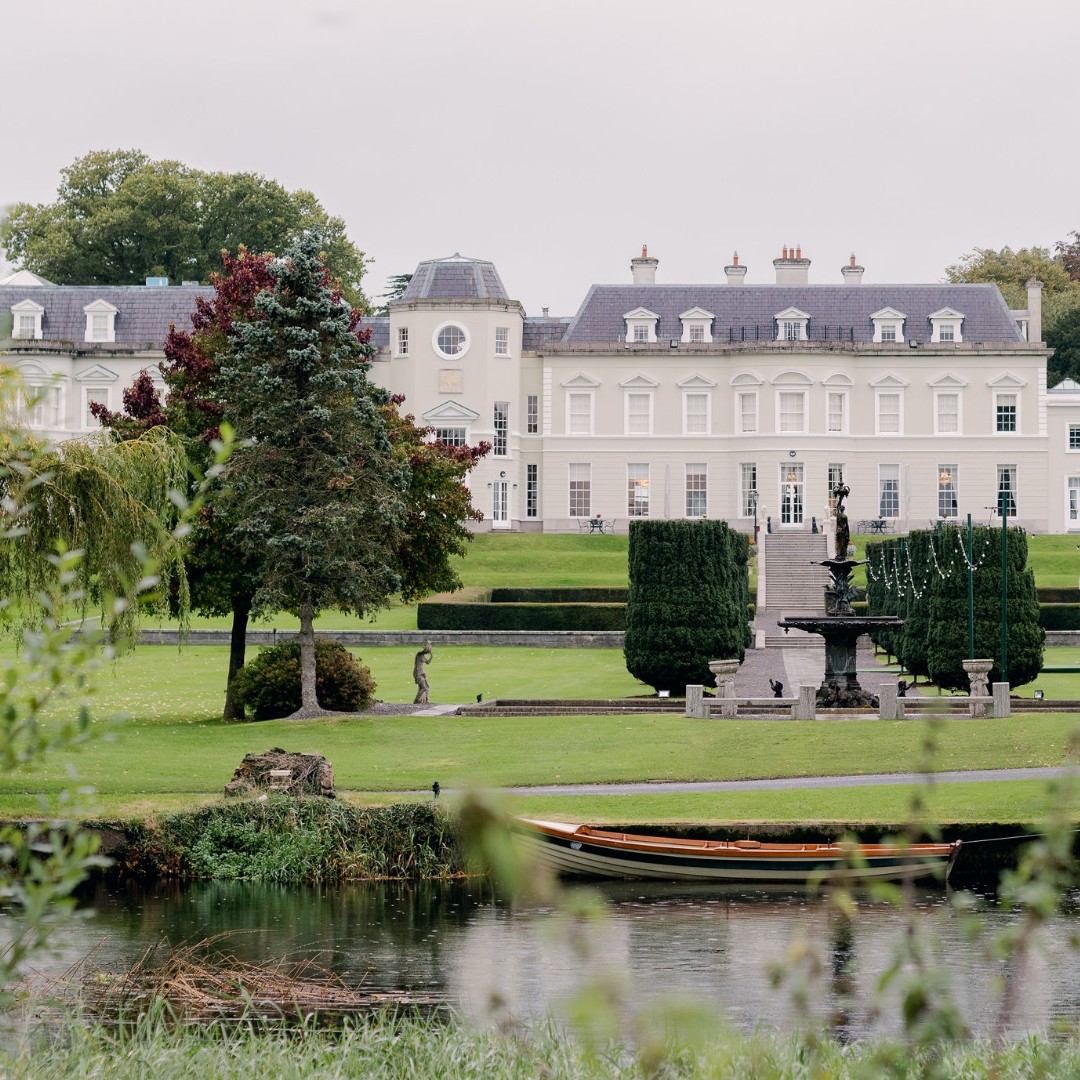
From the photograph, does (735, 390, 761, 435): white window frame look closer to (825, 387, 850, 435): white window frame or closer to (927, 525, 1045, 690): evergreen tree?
(825, 387, 850, 435): white window frame

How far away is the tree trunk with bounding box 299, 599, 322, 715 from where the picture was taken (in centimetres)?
2939

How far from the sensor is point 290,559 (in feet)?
95.9

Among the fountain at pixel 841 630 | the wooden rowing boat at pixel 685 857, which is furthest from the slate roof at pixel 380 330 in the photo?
the wooden rowing boat at pixel 685 857

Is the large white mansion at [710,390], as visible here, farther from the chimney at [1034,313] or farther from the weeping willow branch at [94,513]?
the weeping willow branch at [94,513]

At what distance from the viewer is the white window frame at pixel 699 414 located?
227ft

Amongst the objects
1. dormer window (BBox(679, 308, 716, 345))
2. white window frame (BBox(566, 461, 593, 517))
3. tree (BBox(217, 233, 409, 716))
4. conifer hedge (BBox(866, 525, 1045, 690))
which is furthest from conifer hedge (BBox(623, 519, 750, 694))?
dormer window (BBox(679, 308, 716, 345))

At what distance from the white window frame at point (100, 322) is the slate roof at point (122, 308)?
0.72 ft

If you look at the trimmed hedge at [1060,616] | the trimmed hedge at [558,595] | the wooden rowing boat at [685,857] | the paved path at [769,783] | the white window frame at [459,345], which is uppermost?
the white window frame at [459,345]

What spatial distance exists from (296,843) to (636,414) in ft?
172

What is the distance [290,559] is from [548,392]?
41.0 m

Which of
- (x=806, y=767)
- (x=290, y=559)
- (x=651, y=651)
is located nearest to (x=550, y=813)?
(x=806, y=767)

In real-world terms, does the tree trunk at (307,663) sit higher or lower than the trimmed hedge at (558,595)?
lower

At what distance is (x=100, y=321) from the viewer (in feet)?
221

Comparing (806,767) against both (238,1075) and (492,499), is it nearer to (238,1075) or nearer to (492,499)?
(238,1075)
